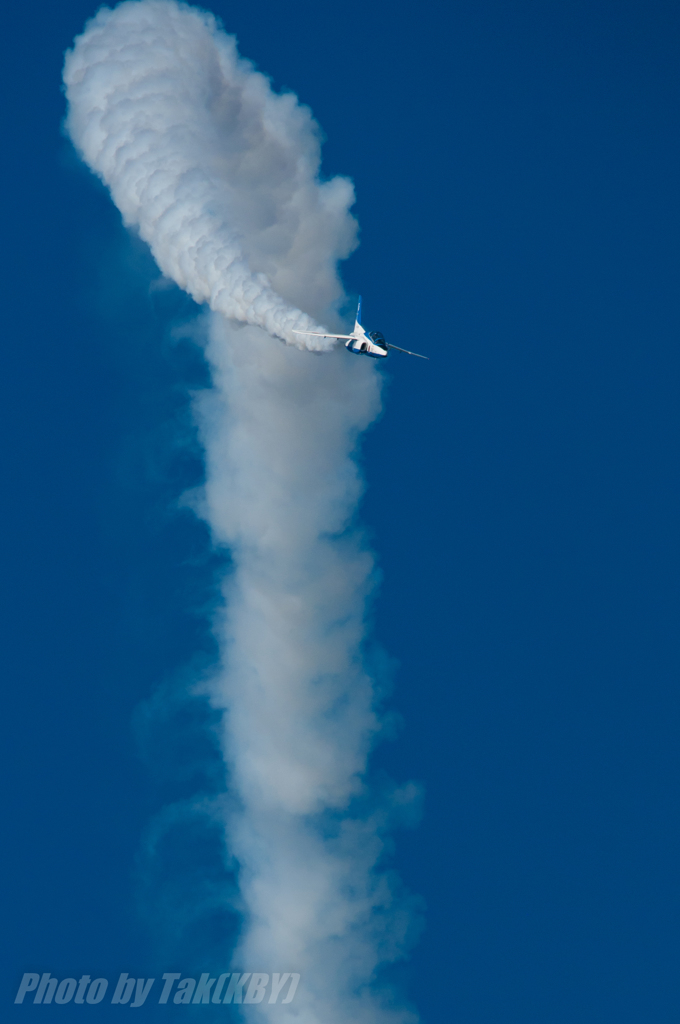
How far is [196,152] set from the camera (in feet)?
239

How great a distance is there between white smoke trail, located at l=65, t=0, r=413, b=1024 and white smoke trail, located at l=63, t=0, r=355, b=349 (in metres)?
0.13

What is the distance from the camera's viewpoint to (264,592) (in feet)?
258

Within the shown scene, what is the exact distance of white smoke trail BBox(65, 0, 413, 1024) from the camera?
244 ft

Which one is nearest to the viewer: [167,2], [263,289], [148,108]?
[263,289]

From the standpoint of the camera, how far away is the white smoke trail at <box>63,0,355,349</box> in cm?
7094

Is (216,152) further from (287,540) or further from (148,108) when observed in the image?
(287,540)

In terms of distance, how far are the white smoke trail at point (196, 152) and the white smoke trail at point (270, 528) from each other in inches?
5.1

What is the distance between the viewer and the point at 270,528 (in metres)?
78.2

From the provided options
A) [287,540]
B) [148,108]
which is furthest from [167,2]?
[287,540]

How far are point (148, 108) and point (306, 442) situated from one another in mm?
21228

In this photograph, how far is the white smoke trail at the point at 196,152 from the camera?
70938mm

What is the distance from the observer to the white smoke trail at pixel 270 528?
74375 millimetres

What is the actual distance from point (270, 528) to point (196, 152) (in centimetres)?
2252

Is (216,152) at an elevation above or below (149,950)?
above
